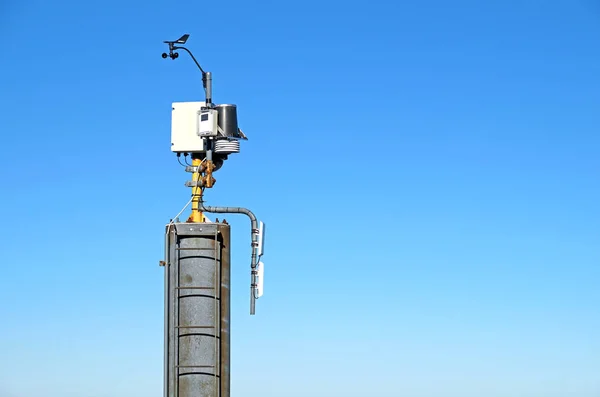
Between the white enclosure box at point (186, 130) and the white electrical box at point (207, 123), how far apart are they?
112 mm

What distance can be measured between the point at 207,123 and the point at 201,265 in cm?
382

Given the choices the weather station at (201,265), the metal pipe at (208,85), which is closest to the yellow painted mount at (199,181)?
the weather station at (201,265)

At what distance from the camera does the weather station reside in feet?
113

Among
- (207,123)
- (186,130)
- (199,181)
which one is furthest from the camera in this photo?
(199,181)

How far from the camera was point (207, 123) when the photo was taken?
35344 mm

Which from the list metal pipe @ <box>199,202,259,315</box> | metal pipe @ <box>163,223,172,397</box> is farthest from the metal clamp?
metal pipe @ <box>163,223,172,397</box>

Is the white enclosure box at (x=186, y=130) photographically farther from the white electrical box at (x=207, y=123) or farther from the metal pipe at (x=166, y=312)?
the metal pipe at (x=166, y=312)

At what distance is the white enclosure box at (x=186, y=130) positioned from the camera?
35.4 m

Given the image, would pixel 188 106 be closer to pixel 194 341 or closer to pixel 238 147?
pixel 238 147

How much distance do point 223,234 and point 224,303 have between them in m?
1.84

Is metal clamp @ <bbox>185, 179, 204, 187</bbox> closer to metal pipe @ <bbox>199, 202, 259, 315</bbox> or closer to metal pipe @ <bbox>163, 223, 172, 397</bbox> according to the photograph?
metal pipe @ <bbox>199, 202, 259, 315</bbox>

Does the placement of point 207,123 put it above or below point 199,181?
above

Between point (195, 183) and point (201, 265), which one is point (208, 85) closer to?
point (195, 183)

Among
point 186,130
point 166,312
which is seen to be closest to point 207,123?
point 186,130
